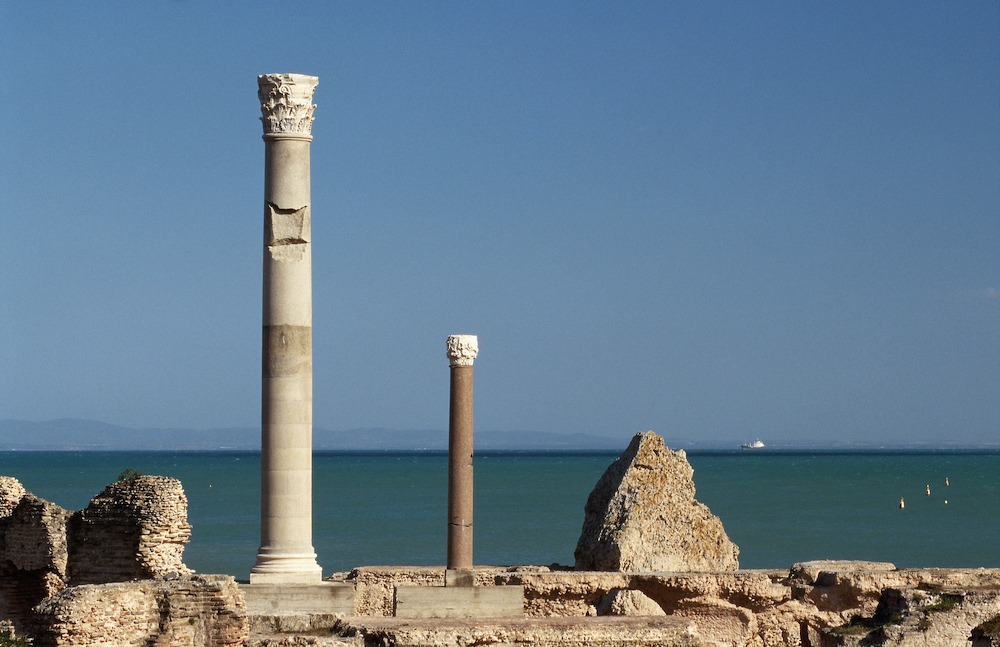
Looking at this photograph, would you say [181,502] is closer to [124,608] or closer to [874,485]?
[124,608]

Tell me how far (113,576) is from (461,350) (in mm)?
4772

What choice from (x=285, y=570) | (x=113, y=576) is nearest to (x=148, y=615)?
(x=285, y=570)

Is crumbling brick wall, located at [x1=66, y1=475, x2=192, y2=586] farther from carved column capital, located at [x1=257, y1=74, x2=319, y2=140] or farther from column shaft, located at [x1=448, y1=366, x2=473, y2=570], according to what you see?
carved column capital, located at [x1=257, y1=74, x2=319, y2=140]

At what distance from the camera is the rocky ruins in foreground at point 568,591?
1288cm

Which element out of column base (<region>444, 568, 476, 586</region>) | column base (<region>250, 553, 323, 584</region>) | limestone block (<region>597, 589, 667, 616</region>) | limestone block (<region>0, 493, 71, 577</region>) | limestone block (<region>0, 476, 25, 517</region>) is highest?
limestone block (<region>0, 476, 25, 517</region>)

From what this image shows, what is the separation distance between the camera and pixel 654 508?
1986cm

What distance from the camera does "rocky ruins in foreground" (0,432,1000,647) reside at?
12.9 m

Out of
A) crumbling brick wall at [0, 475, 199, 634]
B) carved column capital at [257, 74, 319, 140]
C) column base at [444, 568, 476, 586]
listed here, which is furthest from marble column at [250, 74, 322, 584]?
column base at [444, 568, 476, 586]

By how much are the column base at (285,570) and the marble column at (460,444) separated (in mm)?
3346

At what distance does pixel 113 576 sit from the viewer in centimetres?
1593

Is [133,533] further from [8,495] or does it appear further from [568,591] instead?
[568,591]

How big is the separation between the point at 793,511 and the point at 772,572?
45453 mm

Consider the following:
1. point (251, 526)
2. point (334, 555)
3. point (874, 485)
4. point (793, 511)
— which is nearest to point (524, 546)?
point (334, 555)

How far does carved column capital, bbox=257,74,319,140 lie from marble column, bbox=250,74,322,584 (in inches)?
0.4
